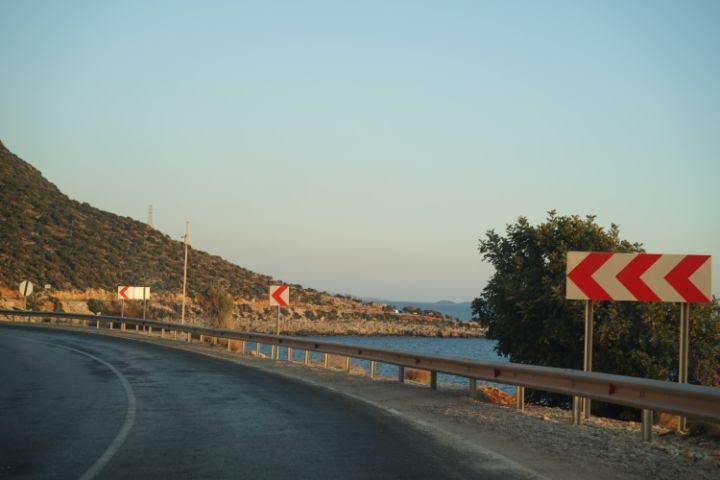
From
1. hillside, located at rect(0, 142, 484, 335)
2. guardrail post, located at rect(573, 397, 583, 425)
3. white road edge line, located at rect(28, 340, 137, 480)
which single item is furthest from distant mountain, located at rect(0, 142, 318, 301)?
guardrail post, located at rect(573, 397, 583, 425)

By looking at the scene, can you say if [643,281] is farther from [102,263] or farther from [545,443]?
[102,263]

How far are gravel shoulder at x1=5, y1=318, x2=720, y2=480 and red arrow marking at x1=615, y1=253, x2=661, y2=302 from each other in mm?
2117

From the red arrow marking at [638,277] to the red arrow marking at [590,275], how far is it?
0.36m

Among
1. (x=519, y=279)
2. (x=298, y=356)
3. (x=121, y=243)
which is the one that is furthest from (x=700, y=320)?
(x=121, y=243)

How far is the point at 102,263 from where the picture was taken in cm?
8588

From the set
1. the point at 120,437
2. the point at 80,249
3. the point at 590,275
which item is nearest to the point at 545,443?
the point at 590,275

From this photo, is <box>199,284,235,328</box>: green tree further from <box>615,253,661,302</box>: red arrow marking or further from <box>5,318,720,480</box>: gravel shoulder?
<box>615,253,661,302</box>: red arrow marking

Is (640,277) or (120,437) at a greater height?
(640,277)

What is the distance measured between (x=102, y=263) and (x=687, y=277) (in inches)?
3131

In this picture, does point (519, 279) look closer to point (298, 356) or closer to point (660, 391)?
point (660, 391)

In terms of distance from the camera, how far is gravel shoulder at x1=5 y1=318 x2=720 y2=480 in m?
9.18

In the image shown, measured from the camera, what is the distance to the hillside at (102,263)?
257ft

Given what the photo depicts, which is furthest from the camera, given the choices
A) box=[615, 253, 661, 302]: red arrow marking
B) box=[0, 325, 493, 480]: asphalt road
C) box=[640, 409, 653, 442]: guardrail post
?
box=[615, 253, 661, 302]: red arrow marking

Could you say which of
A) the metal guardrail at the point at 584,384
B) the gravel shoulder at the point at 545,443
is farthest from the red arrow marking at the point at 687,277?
the gravel shoulder at the point at 545,443
